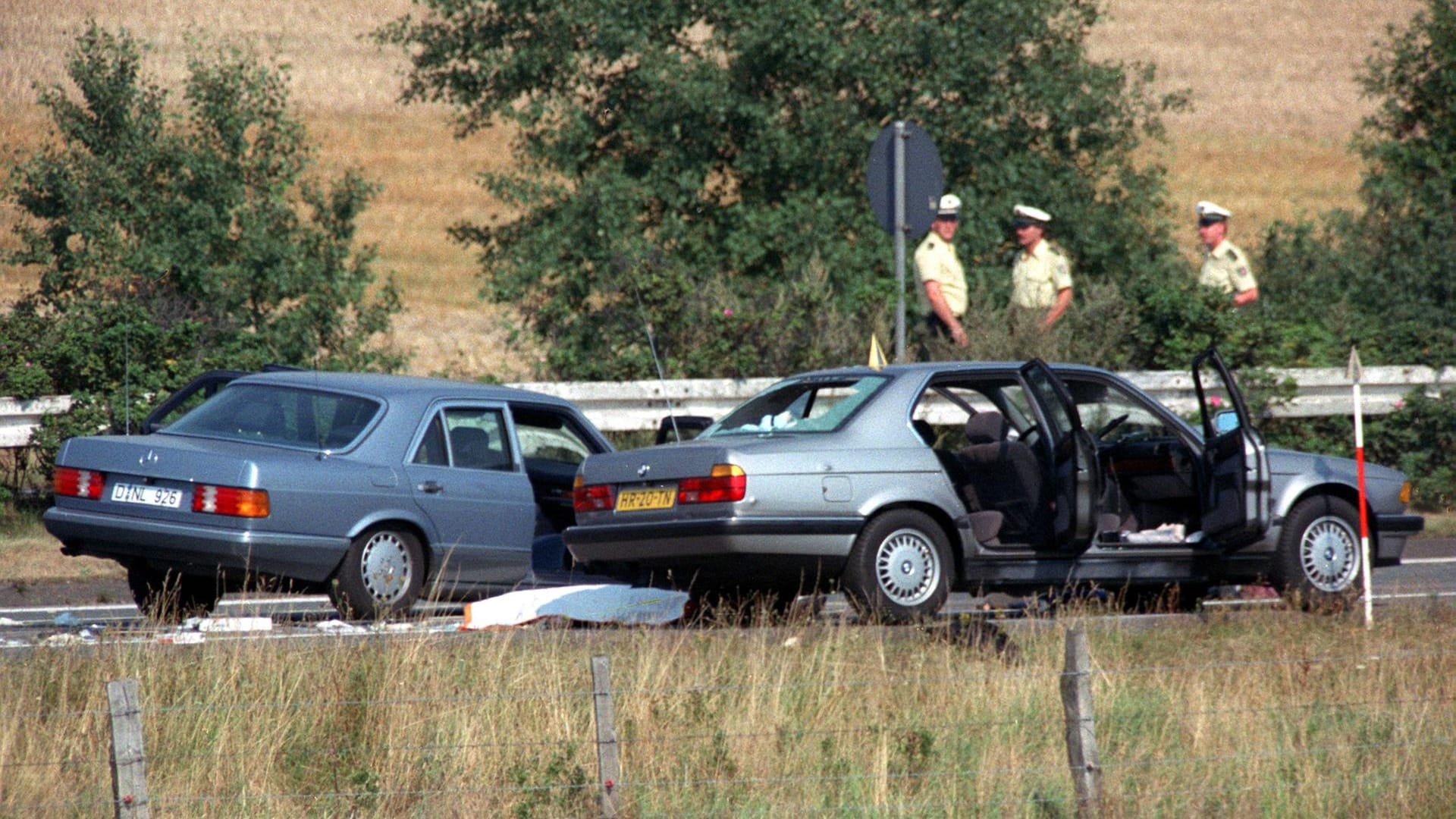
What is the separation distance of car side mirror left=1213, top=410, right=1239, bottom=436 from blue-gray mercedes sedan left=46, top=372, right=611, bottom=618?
3.73 m

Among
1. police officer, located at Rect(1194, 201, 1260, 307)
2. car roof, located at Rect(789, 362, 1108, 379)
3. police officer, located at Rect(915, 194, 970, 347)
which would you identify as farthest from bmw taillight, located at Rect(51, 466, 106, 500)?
police officer, located at Rect(1194, 201, 1260, 307)

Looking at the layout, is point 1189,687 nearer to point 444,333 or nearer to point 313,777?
point 313,777

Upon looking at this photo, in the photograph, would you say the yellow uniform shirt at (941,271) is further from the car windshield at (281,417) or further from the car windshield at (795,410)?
the car windshield at (281,417)

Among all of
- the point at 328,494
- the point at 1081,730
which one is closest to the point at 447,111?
the point at 328,494

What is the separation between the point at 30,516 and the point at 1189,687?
10.7m

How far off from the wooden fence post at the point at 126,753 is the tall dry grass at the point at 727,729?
989 mm

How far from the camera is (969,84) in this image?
67.9 feet

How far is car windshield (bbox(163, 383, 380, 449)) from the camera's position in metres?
11.7

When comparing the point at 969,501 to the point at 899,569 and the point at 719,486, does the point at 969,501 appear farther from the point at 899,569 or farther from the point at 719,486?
the point at 719,486

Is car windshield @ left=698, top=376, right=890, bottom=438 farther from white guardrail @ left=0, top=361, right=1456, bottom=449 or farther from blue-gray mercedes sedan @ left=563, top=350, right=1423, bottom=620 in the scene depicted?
white guardrail @ left=0, top=361, right=1456, bottom=449

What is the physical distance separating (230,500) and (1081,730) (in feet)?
18.2

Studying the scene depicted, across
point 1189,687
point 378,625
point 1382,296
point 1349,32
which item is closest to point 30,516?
point 378,625

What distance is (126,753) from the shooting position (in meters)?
6.39

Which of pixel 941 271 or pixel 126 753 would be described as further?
pixel 941 271
